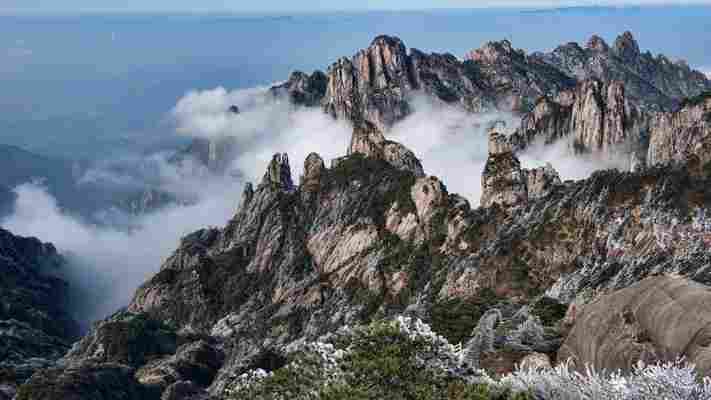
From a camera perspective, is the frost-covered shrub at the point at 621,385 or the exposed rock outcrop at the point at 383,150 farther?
the exposed rock outcrop at the point at 383,150

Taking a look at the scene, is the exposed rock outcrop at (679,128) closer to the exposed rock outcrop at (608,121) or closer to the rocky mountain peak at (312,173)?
the exposed rock outcrop at (608,121)

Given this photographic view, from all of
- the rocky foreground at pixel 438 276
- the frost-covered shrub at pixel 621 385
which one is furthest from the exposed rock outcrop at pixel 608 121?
the frost-covered shrub at pixel 621 385

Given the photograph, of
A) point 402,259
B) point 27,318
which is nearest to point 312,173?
point 402,259

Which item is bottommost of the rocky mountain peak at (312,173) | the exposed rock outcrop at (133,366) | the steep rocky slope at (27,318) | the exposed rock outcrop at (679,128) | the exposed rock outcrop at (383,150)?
the steep rocky slope at (27,318)

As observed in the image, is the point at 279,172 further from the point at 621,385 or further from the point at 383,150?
the point at 621,385

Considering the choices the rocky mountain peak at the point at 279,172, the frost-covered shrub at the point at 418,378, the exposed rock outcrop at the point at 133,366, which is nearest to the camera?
the frost-covered shrub at the point at 418,378

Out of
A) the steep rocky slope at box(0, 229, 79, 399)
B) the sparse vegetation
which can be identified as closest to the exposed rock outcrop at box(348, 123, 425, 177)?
the sparse vegetation

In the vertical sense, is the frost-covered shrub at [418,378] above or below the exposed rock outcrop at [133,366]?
above
